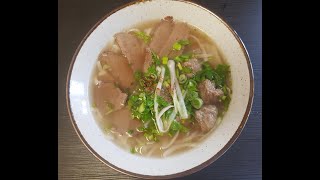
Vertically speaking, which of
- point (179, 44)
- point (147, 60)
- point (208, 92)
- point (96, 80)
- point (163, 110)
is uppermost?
point (179, 44)

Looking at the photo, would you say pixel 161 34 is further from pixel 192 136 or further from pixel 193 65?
pixel 192 136

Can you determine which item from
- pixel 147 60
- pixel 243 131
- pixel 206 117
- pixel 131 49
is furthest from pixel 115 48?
pixel 243 131

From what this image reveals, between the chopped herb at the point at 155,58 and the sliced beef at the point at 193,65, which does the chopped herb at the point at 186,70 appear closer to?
the sliced beef at the point at 193,65

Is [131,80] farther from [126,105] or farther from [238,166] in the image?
[238,166]

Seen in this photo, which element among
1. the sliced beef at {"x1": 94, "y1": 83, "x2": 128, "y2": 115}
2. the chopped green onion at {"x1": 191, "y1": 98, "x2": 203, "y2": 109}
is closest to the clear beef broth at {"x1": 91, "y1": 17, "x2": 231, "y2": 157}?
the sliced beef at {"x1": 94, "y1": 83, "x2": 128, "y2": 115}

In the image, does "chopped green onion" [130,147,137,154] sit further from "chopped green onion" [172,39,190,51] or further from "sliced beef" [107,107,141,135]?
"chopped green onion" [172,39,190,51]
